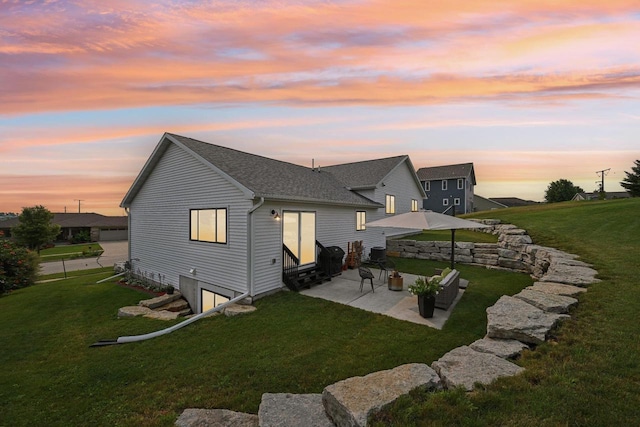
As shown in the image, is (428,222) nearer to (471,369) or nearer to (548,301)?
(548,301)

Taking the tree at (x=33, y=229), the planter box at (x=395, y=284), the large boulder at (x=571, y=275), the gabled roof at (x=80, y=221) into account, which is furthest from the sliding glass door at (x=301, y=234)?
the gabled roof at (x=80, y=221)

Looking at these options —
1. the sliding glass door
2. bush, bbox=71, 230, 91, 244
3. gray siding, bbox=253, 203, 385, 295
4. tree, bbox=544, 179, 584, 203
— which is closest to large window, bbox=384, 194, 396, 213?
gray siding, bbox=253, 203, 385, 295

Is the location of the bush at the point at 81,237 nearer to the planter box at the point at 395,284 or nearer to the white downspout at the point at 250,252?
the white downspout at the point at 250,252

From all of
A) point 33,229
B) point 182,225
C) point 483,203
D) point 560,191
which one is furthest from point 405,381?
point 560,191

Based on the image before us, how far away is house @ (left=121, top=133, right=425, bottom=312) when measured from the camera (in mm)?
8633

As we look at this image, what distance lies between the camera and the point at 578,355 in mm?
3369

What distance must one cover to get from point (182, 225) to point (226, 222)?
123 inches

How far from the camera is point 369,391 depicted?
113 inches

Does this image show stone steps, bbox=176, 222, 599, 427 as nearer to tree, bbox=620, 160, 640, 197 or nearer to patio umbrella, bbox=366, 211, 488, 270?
patio umbrella, bbox=366, 211, 488, 270

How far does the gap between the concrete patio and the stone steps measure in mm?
2099

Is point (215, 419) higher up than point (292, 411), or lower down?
lower down

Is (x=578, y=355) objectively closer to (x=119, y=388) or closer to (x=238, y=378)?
(x=238, y=378)

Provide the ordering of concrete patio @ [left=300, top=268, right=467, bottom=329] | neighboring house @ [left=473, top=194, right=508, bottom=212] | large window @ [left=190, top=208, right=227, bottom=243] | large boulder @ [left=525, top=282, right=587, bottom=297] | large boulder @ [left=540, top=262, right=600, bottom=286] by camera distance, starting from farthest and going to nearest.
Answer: neighboring house @ [left=473, top=194, right=508, bottom=212]
large window @ [left=190, top=208, right=227, bottom=243]
concrete patio @ [left=300, top=268, right=467, bottom=329]
large boulder @ [left=540, top=262, right=600, bottom=286]
large boulder @ [left=525, top=282, right=587, bottom=297]

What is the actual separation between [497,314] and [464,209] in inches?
1471
